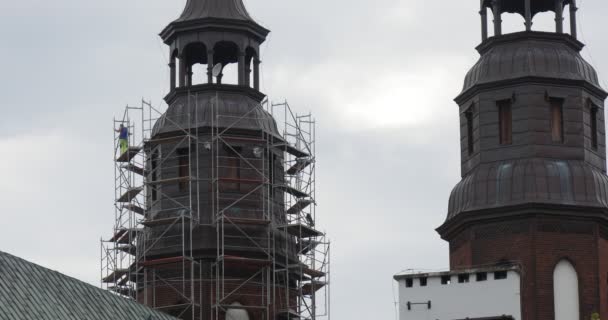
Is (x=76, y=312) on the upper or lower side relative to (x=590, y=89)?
lower

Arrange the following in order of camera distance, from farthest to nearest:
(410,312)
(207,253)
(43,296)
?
1. (207,253)
2. (410,312)
3. (43,296)

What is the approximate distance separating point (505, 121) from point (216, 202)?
14478mm

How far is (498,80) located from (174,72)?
1862 centimetres

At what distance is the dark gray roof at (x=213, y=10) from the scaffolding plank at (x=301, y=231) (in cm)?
1092

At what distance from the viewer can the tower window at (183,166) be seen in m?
130

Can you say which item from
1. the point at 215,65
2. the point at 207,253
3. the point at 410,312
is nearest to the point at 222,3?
the point at 215,65

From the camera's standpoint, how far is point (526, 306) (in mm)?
118312

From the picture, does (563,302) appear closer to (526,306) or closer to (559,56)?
(526,306)

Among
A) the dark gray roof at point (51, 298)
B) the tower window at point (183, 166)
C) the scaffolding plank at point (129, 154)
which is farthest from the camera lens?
the scaffolding plank at point (129, 154)

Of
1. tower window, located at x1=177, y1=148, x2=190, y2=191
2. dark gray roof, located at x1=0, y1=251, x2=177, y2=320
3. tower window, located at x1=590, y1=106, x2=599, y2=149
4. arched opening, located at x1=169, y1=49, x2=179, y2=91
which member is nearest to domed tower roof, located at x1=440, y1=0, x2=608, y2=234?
tower window, located at x1=590, y1=106, x2=599, y2=149

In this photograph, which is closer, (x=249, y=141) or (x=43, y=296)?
(x=43, y=296)

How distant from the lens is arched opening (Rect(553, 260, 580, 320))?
11894cm

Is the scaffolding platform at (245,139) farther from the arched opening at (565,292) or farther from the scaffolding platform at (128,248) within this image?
the arched opening at (565,292)

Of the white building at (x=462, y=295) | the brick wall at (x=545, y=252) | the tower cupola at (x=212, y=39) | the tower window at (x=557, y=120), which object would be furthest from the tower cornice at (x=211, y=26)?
the white building at (x=462, y=295)
